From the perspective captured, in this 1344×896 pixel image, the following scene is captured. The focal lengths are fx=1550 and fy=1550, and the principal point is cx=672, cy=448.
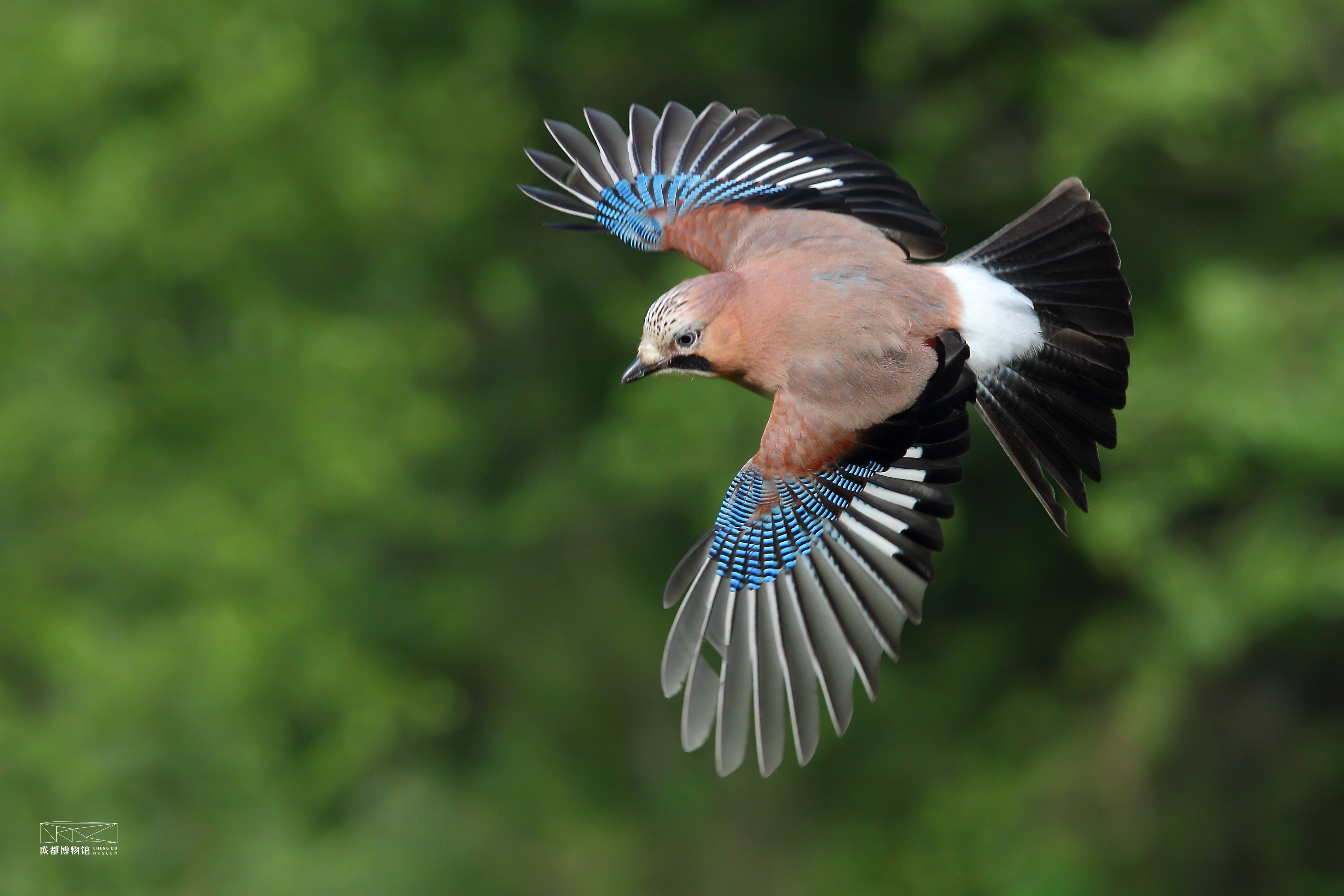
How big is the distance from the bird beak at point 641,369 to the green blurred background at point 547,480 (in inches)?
182

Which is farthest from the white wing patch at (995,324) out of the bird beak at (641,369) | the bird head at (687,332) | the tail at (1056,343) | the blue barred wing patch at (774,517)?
the bird beak at (641,369)

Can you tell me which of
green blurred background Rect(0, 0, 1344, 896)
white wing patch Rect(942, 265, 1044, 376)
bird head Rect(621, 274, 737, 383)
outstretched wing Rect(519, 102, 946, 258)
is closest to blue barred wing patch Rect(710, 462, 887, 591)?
bird head Rect(621, 274, 737, 383)

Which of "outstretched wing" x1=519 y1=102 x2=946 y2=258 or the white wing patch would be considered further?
"outstretched wing" x1=519 y1=102 x2=946 y2=258

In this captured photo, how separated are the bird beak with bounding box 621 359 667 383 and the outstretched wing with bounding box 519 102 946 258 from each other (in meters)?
0.82

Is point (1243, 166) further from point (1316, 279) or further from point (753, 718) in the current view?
point (753, 718)

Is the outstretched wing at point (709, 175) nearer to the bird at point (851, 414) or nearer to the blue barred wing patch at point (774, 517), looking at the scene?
the bird at point (851, 414)

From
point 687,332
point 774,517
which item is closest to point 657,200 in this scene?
point 687,332

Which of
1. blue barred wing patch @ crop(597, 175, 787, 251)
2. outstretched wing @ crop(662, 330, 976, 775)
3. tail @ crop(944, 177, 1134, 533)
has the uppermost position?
blue barred wing patch @ crop(597, 175, 787, 251)

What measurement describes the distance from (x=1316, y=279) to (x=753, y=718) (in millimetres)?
5569

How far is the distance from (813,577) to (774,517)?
0.22m

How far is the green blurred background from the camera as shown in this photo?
30.0ft

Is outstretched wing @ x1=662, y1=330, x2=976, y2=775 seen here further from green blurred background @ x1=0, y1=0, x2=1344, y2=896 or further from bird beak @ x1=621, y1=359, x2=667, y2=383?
green blurred background @ x1=0, y1=0, x2=1344, y2=896

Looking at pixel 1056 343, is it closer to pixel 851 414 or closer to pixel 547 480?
pixel 851 414

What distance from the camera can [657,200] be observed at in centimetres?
533
